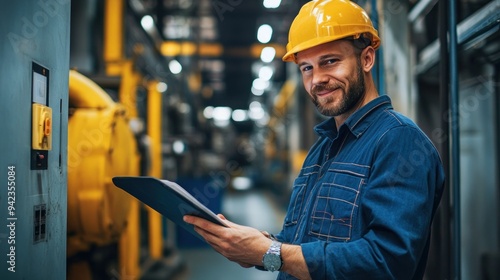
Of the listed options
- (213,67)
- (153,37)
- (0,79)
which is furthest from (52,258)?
(213,67)

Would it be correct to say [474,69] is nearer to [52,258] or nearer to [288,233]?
[288,233]

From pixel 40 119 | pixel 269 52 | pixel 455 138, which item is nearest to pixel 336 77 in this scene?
pixel 455 138

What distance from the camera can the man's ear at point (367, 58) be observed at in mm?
1604

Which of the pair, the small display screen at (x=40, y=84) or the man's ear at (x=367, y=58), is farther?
the man's ear at (x=367, y=58)

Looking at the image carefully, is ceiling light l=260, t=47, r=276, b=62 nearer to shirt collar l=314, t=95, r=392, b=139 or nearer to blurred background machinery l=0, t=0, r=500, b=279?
blurred background machinery l=0, t=0, r=500, b=279

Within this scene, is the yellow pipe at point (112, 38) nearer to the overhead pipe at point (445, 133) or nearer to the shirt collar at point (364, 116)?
the overhead pipe at point (445, 133)

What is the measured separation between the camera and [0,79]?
1322 mm

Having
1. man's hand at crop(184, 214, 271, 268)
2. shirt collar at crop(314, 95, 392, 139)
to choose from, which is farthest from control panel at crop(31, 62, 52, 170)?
shirt collar at crop(314, 95, 392, 139)

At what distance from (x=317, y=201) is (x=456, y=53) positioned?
3.35 ft

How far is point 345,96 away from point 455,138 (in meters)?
0.73

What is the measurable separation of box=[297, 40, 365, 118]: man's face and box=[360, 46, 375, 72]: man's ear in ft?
0.09

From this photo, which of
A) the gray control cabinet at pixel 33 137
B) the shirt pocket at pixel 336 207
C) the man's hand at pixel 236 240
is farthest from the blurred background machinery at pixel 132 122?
the shirt pocket at pixel 336 207

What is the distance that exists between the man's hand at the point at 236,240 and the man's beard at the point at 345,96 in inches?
19.4

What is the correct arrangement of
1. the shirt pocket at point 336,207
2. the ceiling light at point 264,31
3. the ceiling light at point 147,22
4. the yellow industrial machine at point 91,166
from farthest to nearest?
the ceiling light at point 147,22, the ceiling light at point 264,31, the yellow industrial machine at point 91,166, the shirt pocket at point 336,207
